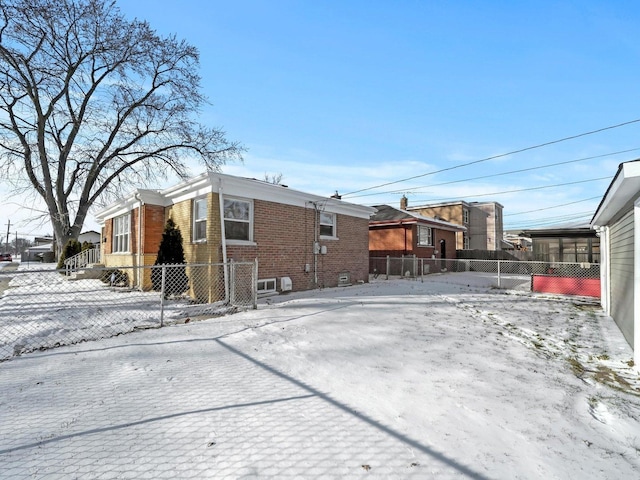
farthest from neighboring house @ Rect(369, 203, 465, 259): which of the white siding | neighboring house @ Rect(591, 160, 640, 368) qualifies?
the white siding

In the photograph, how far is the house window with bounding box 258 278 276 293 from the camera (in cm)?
968

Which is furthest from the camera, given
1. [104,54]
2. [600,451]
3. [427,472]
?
[104,54]

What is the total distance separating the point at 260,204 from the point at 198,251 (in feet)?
7.41

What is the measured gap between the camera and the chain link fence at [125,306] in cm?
550

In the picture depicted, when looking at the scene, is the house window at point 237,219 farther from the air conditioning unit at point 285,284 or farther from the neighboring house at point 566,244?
the neighboring house at point 566,244

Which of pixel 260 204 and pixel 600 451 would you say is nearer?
pixel 600 451

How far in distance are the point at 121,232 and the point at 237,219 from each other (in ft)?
25.9

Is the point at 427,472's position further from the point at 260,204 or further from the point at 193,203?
the point at 193,203

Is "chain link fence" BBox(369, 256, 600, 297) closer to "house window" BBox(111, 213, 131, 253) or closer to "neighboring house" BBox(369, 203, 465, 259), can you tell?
"neighboring house" BBox(369, 203, 465, 259)

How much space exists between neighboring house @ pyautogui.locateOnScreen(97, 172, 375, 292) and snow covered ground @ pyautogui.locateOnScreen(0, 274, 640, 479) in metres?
3.77

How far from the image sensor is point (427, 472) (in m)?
2.18

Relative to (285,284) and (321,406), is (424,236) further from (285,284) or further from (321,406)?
(321,406)

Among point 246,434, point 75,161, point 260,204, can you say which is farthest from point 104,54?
point 246,434

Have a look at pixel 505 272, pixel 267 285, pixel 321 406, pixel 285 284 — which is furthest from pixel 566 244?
pixel 321 406
